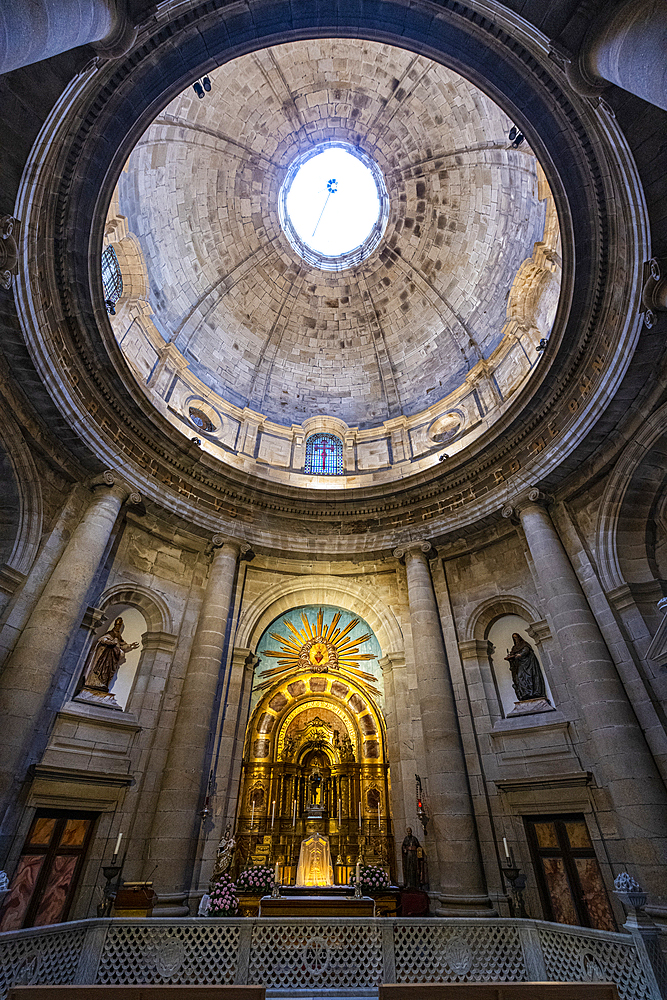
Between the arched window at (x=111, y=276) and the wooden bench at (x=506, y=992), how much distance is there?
689 inches

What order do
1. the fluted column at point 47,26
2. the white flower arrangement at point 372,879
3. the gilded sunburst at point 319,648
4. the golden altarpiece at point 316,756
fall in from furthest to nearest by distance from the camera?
1. the gilded sunburst at point 319,648
2. the golden altarpiece at point 316,756
3. the white flower arrangement at point 372,879
4. the fluted column at point 47,26

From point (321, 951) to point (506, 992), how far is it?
373 centimetres

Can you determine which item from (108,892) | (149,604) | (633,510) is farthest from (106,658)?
(633,510)

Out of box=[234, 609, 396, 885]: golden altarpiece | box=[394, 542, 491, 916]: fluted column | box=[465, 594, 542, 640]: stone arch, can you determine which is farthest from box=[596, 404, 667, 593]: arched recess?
box=[234, 609, 396, 885]: golden altarpiece

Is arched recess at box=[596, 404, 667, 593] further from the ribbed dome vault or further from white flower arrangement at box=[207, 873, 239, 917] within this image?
white flower arrangement at box=[207, 873, 239, 917]

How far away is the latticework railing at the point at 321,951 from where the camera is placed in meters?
7.30

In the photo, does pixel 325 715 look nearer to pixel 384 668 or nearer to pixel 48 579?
pixel 384 668

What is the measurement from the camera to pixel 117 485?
1327cm

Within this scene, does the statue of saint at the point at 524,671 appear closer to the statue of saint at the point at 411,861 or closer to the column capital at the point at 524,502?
the column capital at the point at 524,502

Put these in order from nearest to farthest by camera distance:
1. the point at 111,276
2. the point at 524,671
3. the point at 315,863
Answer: the point at 315,863 → the point at 524,671 → the point at 111,276

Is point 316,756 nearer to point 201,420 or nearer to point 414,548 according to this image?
point 414,548

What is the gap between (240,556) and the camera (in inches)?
627

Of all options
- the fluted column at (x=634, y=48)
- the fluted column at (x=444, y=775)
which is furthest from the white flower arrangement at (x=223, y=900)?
the fluted column at (x=634, y=48)

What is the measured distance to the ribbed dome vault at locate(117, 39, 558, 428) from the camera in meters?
18.5
